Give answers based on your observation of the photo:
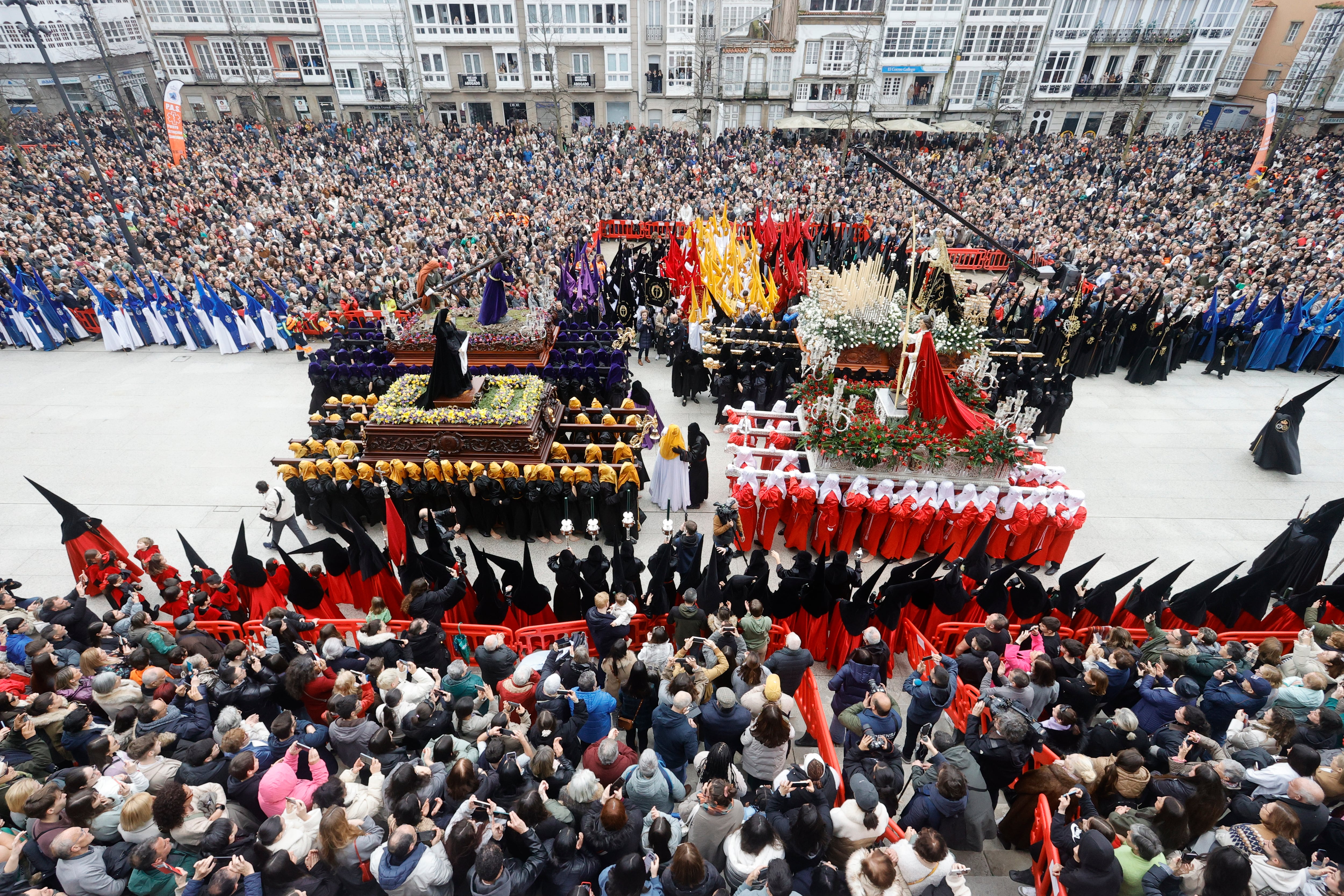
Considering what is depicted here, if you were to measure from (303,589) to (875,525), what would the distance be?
7.93 m

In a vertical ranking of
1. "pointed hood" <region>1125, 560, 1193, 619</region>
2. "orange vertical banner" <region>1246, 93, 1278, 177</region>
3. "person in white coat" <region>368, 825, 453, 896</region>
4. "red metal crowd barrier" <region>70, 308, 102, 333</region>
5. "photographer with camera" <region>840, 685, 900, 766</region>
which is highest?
"orange vertical banner" <region>1246, 93, 1278, 177</region>

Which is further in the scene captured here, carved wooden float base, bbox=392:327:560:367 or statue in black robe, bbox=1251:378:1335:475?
carved wooden float base, bbox=392:327:560:367

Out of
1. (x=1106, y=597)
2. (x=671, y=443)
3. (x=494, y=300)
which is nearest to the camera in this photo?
(x=1106, y=597)

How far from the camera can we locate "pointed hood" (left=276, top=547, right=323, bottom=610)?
768 cm

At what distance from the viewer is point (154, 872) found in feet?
13.6

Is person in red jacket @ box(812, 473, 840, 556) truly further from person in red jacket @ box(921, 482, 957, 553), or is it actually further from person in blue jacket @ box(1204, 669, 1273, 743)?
person in blue jacket @ box(1204, 669, 1273, 743)

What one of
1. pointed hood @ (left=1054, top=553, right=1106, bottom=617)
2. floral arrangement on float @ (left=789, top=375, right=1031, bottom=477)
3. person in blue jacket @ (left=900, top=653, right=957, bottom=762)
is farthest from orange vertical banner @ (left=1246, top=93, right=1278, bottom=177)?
person in blue jacket @ (left=900, top=653, right=957, bottom=762)

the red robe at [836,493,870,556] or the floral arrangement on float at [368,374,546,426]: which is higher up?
the floral arrangement on float at [368,374,546,426]

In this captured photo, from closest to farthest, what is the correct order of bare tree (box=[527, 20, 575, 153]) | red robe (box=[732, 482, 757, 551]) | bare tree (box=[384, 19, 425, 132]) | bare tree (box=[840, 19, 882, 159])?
red robe (box=[732, 482, 757, 551]), bare tree (box=[840, 19, 882, 159]), bare tree (box=[527, 20, 575, 153]), bare tree (box=[384, 19, 425, 132])

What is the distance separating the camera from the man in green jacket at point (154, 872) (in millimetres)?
4051

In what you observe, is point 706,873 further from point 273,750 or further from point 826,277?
point 826,277

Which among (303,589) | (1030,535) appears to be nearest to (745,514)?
(1030,535)

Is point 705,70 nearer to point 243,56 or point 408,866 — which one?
point 243,56

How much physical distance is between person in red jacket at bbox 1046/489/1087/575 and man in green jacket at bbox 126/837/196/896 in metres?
10.5
